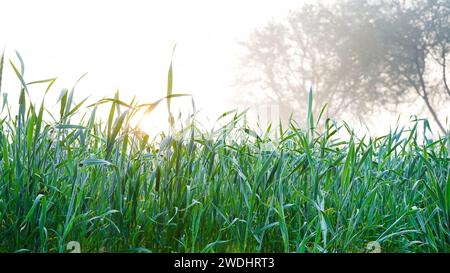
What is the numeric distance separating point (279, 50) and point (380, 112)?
189 inches

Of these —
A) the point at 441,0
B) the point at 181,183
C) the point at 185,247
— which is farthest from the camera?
the point at 441,0

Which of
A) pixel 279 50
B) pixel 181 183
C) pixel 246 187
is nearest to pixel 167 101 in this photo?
pixel 181 183

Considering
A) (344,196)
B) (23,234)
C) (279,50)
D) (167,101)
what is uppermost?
(279,50)

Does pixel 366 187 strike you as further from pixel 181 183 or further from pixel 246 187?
pixel 181 183

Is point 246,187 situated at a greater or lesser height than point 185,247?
greater

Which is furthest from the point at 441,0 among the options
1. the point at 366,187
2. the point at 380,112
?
the point at 366,187

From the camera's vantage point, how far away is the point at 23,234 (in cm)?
146

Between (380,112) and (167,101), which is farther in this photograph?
(380,112)

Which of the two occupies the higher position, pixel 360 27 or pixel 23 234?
pixel 360 27

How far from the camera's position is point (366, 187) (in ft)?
5.65

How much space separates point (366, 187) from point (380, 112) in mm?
18759
